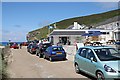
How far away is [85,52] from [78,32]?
49.4 metres

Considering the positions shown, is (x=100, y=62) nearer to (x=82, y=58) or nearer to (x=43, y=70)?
(x=82, y=58)

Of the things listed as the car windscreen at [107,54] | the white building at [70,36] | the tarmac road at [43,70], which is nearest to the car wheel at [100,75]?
the car windscreen at [107,54]

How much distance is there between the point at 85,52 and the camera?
12.4 metres

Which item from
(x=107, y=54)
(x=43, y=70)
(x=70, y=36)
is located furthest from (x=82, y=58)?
(x=70, y=36)

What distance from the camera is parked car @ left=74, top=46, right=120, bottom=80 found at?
9562mm

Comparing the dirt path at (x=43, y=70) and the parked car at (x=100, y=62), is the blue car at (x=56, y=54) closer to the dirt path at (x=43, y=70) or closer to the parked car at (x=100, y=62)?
the dirt path at (x=43, y=70)

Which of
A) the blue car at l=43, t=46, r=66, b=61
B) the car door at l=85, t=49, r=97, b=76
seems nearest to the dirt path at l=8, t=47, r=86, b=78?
the car door at l=85, t=49, r=97, b=76

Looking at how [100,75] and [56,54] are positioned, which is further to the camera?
[56,54]

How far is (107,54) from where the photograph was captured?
11.2m

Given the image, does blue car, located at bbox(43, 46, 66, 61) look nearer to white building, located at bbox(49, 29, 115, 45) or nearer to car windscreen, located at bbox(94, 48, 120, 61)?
car windscreen, located at bbox(94, 48, 120, 61)

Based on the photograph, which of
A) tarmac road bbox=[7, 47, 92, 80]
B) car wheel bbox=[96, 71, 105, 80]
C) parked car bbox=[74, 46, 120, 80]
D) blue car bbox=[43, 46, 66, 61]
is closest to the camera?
parked car bbox=[74, 46, 120, 80]

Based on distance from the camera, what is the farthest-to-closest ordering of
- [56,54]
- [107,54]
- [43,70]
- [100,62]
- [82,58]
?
1. [56,54]
2. [43,70]
3. [82,58]
4. [107,54]
5. [100,62]

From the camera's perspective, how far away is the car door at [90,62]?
1067 cm

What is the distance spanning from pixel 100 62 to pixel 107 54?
3.81ft
